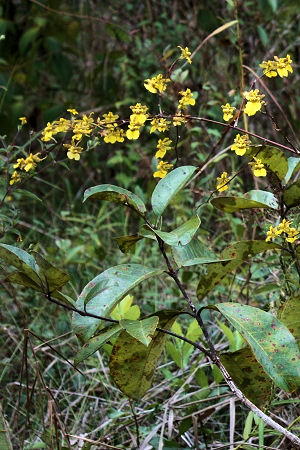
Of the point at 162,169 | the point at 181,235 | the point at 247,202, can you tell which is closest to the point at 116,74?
the point at 162,169

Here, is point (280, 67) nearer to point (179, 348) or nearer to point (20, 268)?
point (20, 268)

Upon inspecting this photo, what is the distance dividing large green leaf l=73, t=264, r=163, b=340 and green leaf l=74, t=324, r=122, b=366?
2 centimetres

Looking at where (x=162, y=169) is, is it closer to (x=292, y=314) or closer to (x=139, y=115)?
(x=139, y=115)

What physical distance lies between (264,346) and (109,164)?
2046mm

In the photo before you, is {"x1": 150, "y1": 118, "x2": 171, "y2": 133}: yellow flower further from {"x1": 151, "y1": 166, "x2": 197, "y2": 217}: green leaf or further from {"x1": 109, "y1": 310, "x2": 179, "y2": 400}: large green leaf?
{"x1": 109, "y1": 310, "x2": 179, "y2": 400}: large green leaf

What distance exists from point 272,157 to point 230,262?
0.63ft

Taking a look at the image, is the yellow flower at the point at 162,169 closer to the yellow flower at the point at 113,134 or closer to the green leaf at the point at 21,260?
the yellow flower at the point at 113,134

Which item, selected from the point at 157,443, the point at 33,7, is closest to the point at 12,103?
the point at 33,7

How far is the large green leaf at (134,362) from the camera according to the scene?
1173 millimetres

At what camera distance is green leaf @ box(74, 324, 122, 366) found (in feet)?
3.69

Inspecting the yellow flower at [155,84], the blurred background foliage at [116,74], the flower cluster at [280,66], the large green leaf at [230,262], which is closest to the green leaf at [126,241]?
the large green leaf at [230,262]

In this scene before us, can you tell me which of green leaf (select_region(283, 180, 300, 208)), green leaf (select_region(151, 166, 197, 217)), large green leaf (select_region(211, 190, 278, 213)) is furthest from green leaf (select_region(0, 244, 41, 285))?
green leaf (select_region(283, 180, 300, 208))

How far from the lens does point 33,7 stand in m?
3.02

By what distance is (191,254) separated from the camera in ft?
4.23
